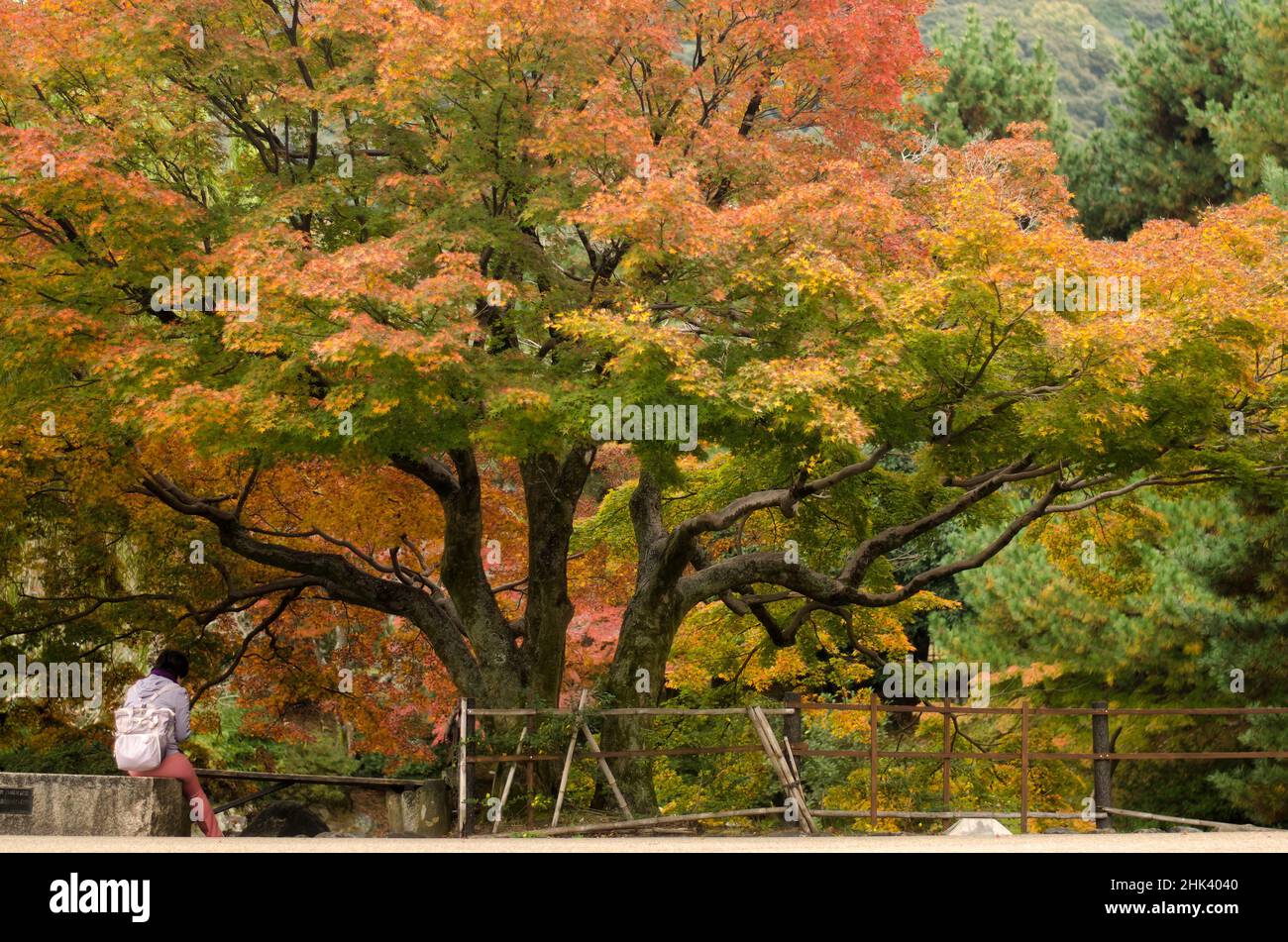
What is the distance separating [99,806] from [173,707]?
3.37 feet

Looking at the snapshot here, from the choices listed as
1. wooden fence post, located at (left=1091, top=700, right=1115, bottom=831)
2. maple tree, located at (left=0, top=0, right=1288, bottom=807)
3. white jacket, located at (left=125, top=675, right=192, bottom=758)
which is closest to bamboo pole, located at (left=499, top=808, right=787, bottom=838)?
maple tree, located at (left=0, top=0, right=1288, bottom=807)

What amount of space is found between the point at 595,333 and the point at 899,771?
11.6 m

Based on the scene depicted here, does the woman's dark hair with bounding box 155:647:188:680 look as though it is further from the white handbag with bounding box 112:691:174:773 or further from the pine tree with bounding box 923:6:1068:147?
the pine tree with bounding box 923:6:1068:147

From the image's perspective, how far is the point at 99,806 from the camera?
1045 cm

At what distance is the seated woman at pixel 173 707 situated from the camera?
1008cm

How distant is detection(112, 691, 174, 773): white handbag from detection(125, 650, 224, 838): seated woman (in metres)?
0.04

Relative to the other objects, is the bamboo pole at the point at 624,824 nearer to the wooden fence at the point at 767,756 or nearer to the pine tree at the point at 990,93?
the wooden fence at the point at 767,756

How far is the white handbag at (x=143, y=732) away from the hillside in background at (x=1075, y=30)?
66966mm

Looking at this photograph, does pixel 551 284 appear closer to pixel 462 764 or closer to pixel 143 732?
pixel 462 764

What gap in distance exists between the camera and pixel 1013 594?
22953 mm

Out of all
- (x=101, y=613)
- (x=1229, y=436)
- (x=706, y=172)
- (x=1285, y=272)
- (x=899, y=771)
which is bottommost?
(x=899, y=771)

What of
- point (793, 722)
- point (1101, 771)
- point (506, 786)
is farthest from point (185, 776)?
point (1101, 771)

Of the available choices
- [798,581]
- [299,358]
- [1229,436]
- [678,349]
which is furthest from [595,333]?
Result: [1229,436]

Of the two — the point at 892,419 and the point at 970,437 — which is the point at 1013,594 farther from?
the point at 892,419
